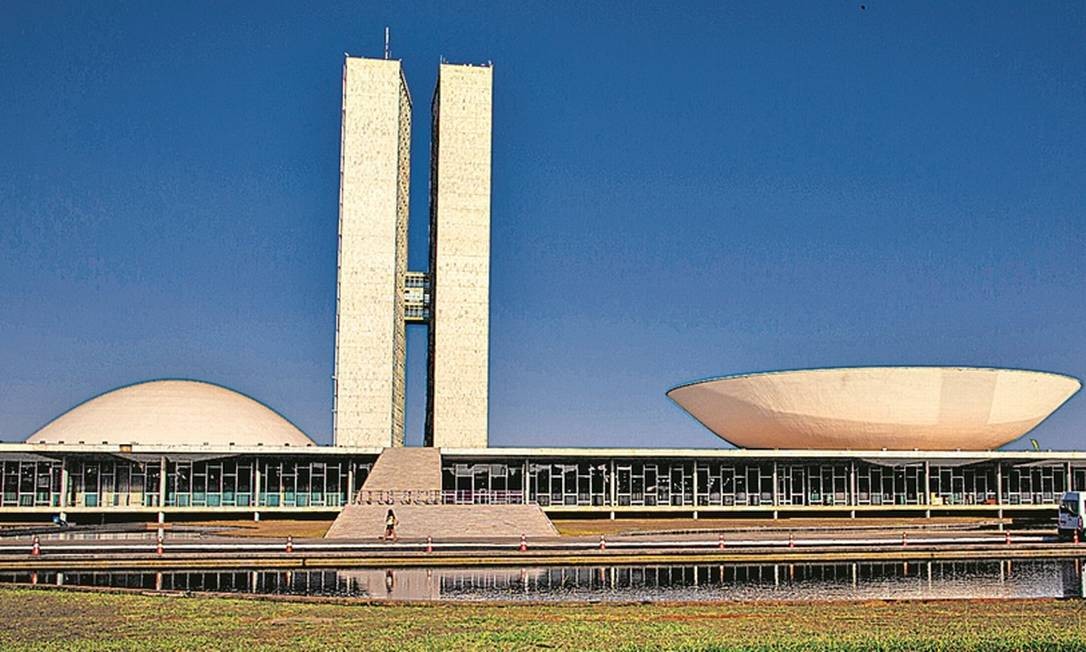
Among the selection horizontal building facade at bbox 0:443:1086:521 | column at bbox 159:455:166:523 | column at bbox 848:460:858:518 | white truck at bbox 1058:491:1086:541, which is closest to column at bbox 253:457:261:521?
horizontal building facade at bbox 0:443:1086:521

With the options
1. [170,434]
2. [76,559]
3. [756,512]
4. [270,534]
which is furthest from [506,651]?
[170,434]

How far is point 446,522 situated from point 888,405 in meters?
26.1

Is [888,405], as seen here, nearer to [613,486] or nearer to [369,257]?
[613,486]

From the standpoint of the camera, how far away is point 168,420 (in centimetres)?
6088

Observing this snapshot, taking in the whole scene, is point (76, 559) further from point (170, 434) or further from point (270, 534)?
point (170, 434)

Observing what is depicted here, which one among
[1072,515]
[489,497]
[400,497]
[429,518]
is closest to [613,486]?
[489,497]

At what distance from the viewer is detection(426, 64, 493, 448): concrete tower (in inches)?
2645

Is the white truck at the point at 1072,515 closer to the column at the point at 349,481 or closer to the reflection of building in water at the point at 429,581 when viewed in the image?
the reflection of building in water at the point at 429,581

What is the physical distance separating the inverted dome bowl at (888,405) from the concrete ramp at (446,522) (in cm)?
2027

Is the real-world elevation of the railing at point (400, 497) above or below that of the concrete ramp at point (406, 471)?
below

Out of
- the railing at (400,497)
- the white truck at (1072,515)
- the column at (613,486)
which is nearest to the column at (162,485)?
the railing at (400,497)

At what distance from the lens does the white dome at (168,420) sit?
59.9 meters

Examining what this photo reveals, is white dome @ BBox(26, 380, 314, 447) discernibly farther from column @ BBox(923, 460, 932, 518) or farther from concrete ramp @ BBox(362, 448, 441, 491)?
column @ BBox(923, 460, 932, 518)

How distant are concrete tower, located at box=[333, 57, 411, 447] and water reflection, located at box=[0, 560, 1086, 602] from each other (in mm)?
39815
